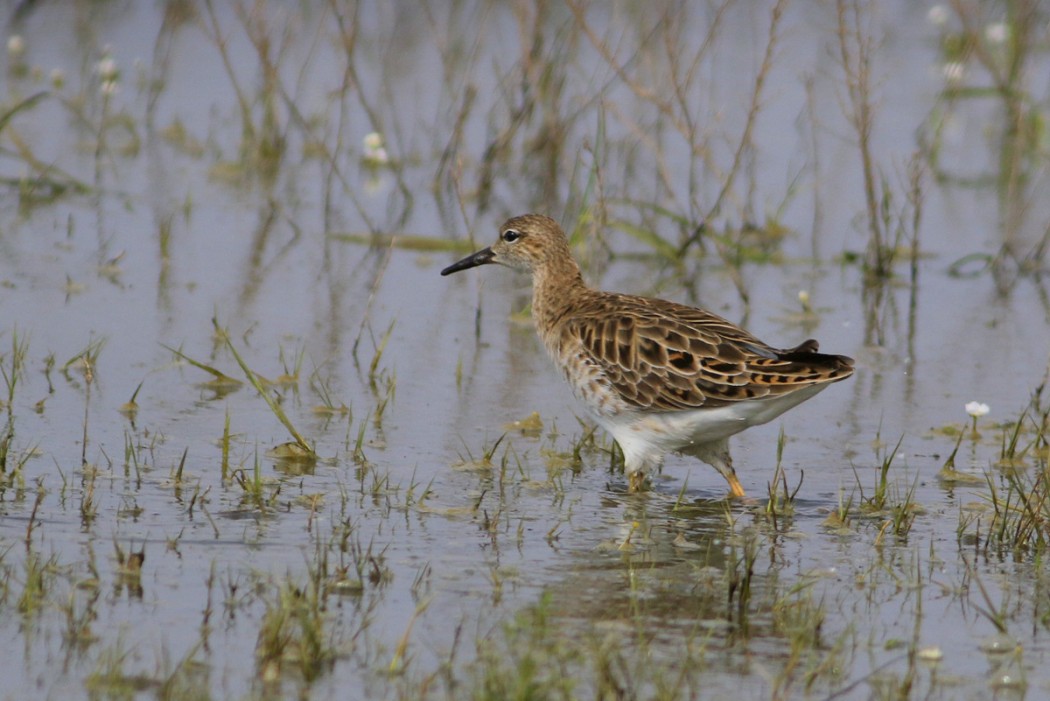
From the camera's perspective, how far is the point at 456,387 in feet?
30.3

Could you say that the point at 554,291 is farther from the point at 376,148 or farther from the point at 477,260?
the point at 376,148

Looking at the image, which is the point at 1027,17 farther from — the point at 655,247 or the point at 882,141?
the point at 655,247

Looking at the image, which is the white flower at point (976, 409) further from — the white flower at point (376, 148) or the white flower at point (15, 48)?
the white flower at point (15, 48)

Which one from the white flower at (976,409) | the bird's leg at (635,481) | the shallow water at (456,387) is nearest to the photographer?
the shallow water at (456,387)

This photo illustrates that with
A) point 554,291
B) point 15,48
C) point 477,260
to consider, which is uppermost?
point 15,48

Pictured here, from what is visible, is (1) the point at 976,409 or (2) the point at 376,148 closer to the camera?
(1) the point at 976,409

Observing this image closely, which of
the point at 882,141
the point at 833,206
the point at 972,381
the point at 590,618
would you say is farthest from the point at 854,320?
the point at 590,618

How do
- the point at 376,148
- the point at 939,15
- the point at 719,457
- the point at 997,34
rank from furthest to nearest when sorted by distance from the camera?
the point at 939,15
the point at 997,34
the point at 376,148
the point at 719,457

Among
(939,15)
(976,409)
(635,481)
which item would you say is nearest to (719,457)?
(635,481)

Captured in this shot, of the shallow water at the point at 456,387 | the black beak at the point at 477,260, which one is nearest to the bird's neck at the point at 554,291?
the black beak at the point at 477,260

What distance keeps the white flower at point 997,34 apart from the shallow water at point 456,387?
46 cm

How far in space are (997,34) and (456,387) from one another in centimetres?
913

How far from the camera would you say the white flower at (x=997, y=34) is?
629 inches

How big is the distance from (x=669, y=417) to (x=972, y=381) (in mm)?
2892
